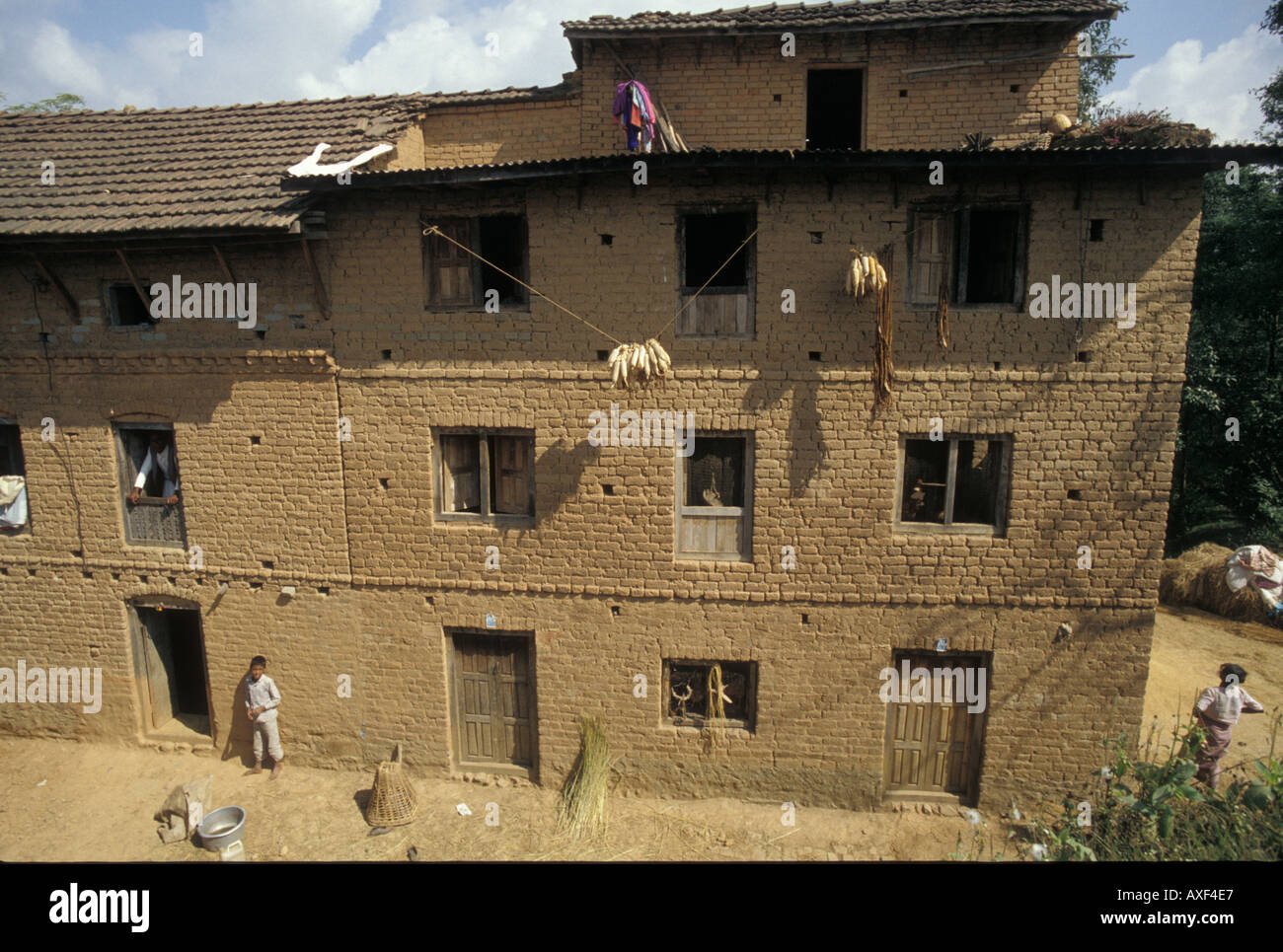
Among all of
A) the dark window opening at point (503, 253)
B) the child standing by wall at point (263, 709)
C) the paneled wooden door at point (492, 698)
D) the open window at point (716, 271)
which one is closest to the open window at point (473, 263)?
the dark window opening at point (503, 253)

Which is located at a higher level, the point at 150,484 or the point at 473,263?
the point at 473,263

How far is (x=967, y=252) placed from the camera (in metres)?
8.20

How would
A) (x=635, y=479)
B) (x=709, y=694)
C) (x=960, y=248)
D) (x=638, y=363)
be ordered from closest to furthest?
(x=638, y=363)
(x=960, y=248)
(x=635, y=479)
(x=709, y=694)

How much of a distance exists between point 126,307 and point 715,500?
896 cm

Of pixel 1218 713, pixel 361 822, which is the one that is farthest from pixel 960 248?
pixel 361 822

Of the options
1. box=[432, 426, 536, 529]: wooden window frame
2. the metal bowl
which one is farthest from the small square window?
the metal bowl

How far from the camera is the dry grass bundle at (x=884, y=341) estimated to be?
7.95 meters

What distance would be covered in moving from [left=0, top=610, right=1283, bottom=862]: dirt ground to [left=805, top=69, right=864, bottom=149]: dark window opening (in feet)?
32.8

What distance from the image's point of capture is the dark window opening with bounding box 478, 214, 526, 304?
8.91 metres

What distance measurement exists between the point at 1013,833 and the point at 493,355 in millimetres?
9304

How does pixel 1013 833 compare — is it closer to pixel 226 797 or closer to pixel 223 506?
pixel 226 797

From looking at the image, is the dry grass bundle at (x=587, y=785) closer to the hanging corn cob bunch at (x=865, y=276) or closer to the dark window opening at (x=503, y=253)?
the dark window opening at (x=503, y=253)

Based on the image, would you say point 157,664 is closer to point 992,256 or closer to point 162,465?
point 162,465
